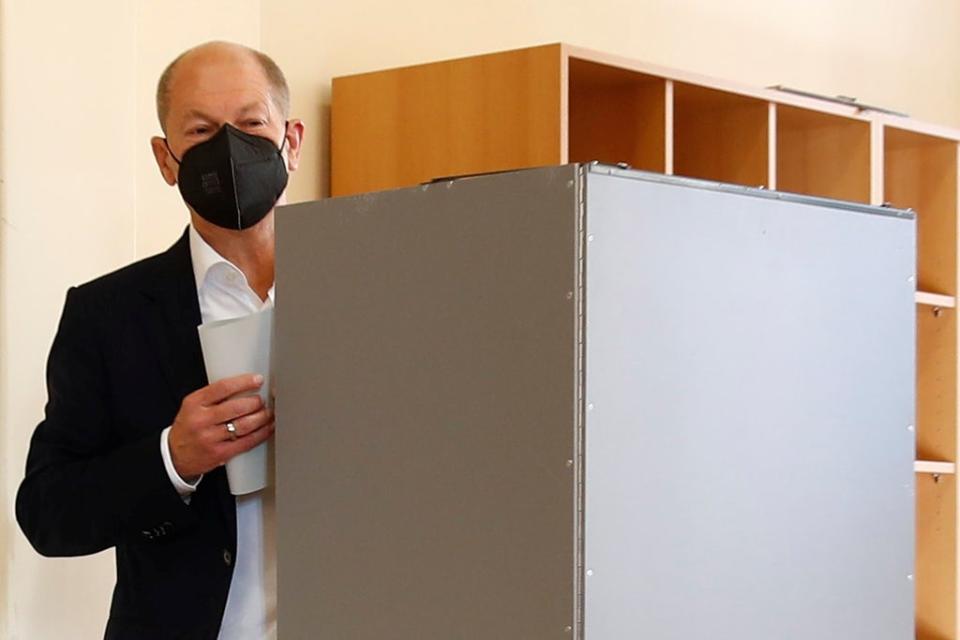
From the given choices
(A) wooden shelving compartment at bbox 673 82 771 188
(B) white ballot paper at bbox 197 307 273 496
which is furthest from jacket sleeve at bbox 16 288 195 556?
(A) wooden shelving compartment at bbox 673 82 771 188

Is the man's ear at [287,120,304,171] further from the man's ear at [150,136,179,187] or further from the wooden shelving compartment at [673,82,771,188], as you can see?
the wooden shelving compartment at [673,82,771,188]

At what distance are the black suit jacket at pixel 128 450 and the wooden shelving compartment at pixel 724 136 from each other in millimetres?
1424

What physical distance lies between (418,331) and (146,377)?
0.50 m

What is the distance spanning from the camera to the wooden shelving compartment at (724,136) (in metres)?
2.81

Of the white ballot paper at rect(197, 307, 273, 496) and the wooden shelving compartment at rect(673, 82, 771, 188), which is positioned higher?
the wooden shelving compartment at rect(673, 82, 771, 188)

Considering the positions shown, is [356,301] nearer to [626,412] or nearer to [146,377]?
[626,412]

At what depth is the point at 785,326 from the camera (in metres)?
1.31

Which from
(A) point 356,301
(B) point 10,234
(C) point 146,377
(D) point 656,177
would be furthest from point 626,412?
(B) point 10,234

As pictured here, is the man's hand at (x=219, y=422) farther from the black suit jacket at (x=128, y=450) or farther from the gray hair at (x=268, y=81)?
the gray hair at (x=268, y=81)

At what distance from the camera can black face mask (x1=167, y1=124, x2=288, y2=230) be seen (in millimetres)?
1544

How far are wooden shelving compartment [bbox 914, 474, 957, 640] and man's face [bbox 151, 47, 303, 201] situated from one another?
212cm

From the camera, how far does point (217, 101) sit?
1.60 m

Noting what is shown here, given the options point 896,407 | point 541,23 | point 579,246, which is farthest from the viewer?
point 541,23

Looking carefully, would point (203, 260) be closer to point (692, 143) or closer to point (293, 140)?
point (293, 140)
